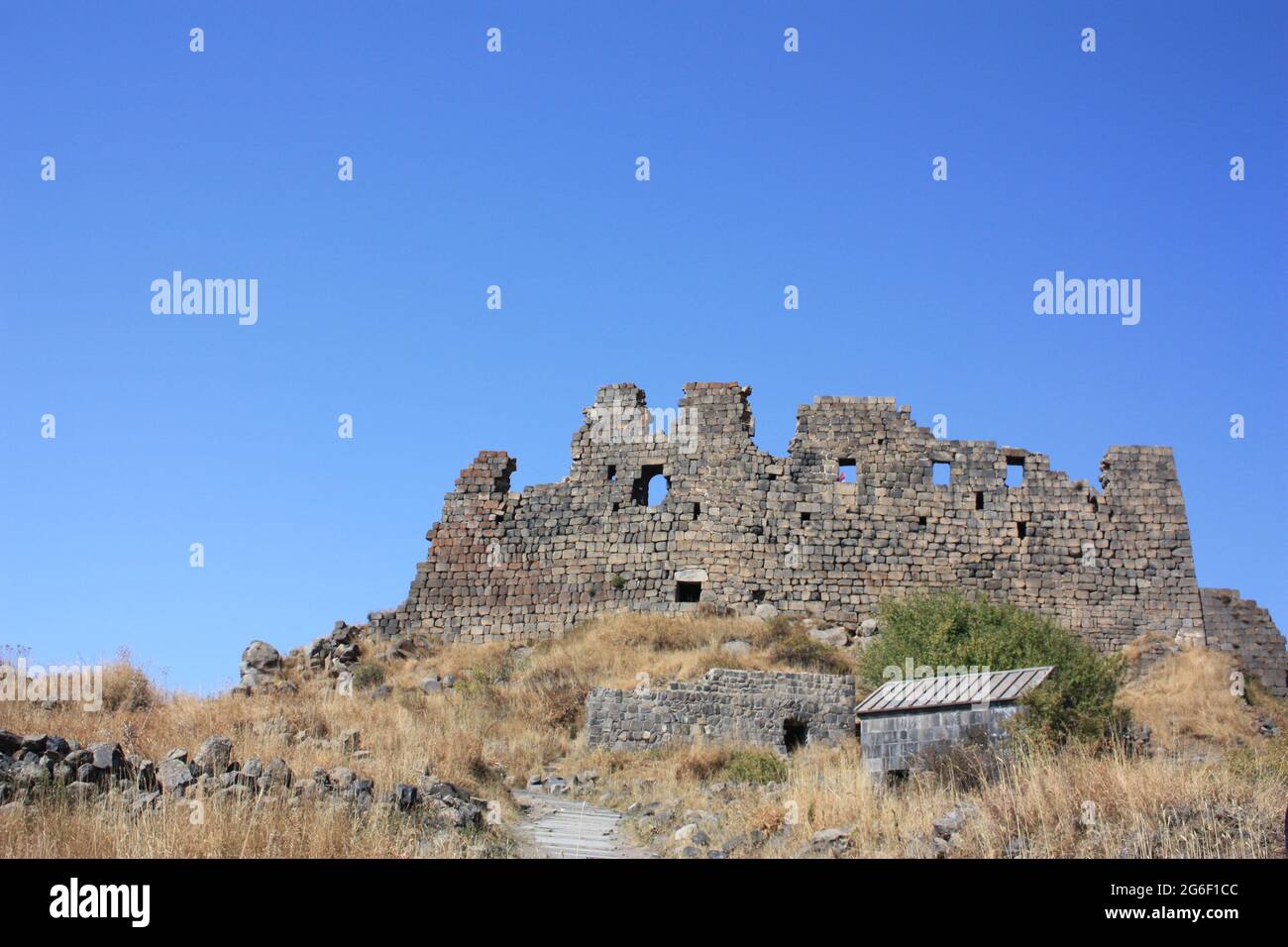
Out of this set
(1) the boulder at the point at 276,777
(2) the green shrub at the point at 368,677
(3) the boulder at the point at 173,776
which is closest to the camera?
(3) the boulder at the point at 173,776

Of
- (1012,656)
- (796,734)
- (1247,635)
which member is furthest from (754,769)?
(1247,635)

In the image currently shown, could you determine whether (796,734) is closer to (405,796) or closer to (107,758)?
(405,796)

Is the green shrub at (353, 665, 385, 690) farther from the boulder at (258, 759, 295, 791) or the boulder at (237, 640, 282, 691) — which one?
the boulder at (258, 759, 295, 791)

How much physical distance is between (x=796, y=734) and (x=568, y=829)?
694cm

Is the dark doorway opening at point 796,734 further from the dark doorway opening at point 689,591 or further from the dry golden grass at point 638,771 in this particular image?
the dark doorway opening at point 689,591

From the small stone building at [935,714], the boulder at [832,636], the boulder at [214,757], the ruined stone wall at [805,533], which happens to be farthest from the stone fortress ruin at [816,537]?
the boulder at [214,757]

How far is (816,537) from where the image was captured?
29141mm

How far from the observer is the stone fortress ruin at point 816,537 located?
28891mm

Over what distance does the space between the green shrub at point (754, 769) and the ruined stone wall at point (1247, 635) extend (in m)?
14.1

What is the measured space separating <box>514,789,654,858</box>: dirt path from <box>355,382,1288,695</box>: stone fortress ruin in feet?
38.4
